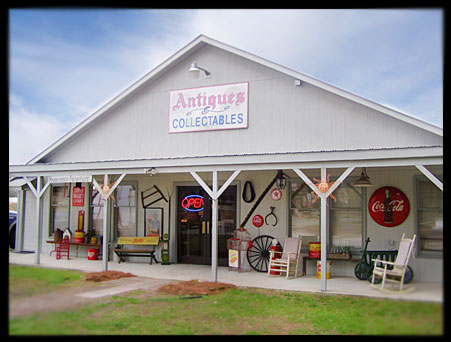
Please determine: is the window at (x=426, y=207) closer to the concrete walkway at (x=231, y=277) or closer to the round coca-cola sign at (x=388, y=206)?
the round coca-cola sign at (x=388, y=206)

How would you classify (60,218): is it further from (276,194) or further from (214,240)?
(276,194)

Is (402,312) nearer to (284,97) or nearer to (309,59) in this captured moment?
(284,97)

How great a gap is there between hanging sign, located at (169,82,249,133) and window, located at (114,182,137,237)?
99.8 inches

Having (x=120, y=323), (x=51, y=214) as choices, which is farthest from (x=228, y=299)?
(x=51, y=214)

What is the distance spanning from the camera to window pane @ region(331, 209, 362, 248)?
10.8 meters

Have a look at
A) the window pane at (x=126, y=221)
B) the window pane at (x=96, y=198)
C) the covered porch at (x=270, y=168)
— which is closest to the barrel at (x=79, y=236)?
the window pane at (x=96, y=198)

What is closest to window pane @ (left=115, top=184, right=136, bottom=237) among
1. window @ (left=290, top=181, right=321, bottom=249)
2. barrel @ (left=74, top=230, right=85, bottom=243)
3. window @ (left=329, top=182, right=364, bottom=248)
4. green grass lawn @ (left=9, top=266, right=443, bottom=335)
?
barrel @ (left=74, top=230, right=85, bottom=243)

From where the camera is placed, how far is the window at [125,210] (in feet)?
44.4

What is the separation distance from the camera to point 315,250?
422 inches

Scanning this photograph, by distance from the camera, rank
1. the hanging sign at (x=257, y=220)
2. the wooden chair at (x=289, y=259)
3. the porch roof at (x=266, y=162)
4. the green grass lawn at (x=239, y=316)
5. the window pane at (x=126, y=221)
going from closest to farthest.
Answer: the green grass lawn at (x=239, y=316), the porch roof at (x=266, y=162), the wooden chair at (x=289, y=259), the hanging sign at (x=257, y=220), the window pane at (x=126, y=221)

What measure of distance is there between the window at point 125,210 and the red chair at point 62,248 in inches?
60.9

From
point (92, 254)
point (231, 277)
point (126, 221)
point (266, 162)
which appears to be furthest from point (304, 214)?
point (92, 254)

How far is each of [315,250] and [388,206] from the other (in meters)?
1.92
